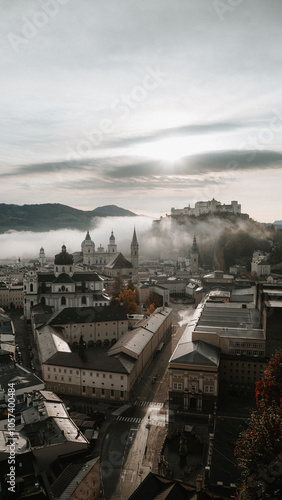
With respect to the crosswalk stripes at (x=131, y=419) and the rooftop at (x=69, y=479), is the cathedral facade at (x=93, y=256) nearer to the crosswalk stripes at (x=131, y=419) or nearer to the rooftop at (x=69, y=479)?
the crosswalk stripes at (x=131, y=419)

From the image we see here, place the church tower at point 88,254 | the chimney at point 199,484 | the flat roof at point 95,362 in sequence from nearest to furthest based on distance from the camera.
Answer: the chimney at point 199,484 → the flat roof at point 95,362 → the church tower at point 88,254

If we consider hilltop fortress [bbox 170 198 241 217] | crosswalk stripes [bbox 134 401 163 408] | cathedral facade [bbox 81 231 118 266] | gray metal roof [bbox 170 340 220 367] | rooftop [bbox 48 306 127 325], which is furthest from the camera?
hilltop fortress [bbox 170 198 241 217]

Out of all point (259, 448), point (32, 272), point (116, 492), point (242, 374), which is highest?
point (32, 272)

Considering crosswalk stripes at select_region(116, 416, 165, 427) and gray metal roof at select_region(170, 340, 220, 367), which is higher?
gray metal roof at select_region(170, 340, 220, 367)

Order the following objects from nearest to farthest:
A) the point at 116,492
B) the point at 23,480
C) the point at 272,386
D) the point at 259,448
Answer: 1. the point at 259,448
2. the point at 23,480
3. the point at 116,492
4. the point at 272,386

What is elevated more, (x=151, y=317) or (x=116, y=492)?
(x=151, y=317)

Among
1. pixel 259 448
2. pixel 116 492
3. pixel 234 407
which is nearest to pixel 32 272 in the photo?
pixel 234 407

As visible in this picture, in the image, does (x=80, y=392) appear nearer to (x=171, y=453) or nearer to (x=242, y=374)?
(x=171, y=453)

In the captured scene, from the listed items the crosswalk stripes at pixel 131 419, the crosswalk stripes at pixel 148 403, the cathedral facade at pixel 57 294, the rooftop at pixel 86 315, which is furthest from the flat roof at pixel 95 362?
the cathedral facade at pixel 57 294

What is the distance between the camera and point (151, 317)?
4556 centimetres

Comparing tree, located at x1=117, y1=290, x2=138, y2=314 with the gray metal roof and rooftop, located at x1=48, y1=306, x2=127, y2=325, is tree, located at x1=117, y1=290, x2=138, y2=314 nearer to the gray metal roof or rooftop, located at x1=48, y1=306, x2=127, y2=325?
rooftop, located at x1=48, y1=306, x2=127, y2=325

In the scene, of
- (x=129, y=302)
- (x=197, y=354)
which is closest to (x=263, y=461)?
(x=197, y=354)

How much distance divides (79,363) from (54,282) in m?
25.4

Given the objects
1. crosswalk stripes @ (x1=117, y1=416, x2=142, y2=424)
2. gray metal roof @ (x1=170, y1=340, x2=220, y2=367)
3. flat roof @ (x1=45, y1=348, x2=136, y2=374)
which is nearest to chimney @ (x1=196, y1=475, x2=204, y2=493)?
crosswalk stripes @ (x1=117, y1=416, x2=142, y2=424)
